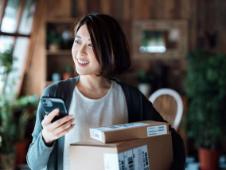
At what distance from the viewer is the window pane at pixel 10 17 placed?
4184mm

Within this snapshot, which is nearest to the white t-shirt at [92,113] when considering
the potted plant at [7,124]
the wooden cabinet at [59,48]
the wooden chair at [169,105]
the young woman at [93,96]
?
the young woman at [93,96]

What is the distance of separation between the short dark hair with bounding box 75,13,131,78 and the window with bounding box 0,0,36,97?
283 centimetres

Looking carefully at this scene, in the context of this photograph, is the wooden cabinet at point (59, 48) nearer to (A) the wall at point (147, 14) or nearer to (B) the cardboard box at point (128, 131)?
(A) the wall at point (147, 14)

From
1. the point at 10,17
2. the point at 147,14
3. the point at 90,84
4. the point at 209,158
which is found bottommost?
the point at 209,158

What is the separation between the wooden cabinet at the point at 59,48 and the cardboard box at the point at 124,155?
3.46 metres

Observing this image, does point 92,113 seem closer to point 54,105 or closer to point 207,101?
point 54,105

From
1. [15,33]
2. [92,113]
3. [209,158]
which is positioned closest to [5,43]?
[15,33]

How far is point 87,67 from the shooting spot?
136cm

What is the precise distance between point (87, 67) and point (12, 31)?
3268 millimetres

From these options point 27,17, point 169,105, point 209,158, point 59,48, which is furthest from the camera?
point 59,48

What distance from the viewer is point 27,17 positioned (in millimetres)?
4613

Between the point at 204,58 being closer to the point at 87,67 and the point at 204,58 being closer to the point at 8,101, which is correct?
the point at 8,101

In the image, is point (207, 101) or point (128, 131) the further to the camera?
point (207, 101)

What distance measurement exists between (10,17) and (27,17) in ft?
1.08
